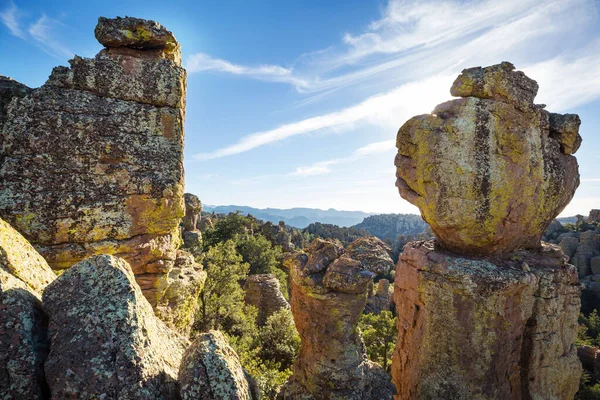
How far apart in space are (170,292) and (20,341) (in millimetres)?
6083

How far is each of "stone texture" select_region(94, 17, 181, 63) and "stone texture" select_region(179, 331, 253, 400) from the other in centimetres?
759

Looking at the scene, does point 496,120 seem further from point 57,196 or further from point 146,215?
point 57,196

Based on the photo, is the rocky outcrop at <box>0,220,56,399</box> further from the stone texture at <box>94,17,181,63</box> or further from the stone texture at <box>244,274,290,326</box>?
the stone texture at <box>244,274,290,326</box>

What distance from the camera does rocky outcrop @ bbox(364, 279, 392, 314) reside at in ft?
169

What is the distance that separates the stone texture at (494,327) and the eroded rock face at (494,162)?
1.14m

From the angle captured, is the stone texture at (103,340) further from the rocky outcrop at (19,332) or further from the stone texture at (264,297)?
the stone texture at (264,297)

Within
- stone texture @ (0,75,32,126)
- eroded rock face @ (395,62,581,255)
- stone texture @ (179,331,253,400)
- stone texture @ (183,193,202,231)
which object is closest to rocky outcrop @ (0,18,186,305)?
stone texture @ (0,75,32,126)

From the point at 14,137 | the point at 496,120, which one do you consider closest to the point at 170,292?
the point at 14,137

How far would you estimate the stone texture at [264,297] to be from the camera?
33188 mm

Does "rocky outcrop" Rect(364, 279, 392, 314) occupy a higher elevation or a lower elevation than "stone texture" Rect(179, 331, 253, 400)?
lower

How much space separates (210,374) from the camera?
4145mm

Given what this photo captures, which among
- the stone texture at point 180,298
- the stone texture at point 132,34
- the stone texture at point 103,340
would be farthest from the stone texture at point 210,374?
the stone texture at point 132,34

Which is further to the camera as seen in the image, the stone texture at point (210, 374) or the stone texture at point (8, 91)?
the stone texture at point (8, 91)

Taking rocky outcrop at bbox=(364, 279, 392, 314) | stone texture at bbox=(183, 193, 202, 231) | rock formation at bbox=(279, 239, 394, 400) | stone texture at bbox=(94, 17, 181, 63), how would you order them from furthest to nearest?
rocky outcrop at bbox=(364, 279, 392, 314), stone texture at bbox=(183, 193, 202, 231), rock formation at bbox=(279, 239, 394, 400), stone texture at bbox=(94, 17, 181, 63)
